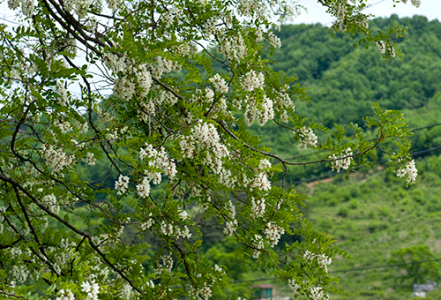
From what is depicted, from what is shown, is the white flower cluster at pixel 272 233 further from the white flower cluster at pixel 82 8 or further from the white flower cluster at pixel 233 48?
the white flower cluster at pixel 82 8

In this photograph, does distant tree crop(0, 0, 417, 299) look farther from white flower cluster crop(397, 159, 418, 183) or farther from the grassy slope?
the grassy slope

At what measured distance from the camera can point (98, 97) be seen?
4.08 metres

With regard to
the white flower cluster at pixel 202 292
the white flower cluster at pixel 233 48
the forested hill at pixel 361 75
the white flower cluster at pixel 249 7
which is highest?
the forested hill at pixel 361 75

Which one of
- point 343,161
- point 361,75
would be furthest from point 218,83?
point 361,75

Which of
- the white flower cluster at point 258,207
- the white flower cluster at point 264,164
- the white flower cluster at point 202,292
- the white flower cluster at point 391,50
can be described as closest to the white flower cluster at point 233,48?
the white flower cluster at point 264,164

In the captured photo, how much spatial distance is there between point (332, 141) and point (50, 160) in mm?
1868

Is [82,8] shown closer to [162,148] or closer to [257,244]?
[162,148]

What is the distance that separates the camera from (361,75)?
141 ft

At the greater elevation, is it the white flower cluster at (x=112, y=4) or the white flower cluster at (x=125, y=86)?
the white flower cluster at (x=112, y=4)

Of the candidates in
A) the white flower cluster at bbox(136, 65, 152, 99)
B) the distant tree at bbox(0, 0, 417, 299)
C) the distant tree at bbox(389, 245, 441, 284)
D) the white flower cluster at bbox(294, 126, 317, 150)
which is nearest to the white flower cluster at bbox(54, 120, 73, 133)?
the distant tree at bbox(0, 0, 417, 299)

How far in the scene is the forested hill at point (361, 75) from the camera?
1580 inches

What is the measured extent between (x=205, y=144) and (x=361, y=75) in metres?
42.1

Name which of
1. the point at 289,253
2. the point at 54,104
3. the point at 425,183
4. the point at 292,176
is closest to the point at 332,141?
the point at 289,253

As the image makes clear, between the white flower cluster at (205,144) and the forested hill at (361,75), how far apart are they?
36559 mm
